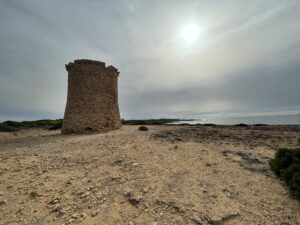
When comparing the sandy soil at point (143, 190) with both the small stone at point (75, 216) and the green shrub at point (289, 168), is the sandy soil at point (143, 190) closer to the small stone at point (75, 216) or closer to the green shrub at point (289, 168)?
the small stone at point (75, 216)

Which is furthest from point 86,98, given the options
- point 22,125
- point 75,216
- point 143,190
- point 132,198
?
point 22,125

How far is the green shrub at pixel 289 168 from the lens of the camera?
5.47 meters

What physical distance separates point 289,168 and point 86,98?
15685 millimetres

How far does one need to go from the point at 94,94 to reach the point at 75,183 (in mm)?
12951

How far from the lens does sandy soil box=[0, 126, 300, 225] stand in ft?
15.2

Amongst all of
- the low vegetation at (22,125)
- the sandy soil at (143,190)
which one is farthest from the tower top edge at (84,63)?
the low vegetation at (22,125)

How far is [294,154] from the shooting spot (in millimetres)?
6305

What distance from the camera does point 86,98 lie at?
59.2 feet

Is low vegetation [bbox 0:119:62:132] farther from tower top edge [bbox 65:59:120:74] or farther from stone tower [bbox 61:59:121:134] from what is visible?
tower top edge [bbox 65:59:120:74]

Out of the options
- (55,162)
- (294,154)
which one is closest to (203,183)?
(294,154)

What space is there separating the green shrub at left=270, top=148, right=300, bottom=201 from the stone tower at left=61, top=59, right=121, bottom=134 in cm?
1470

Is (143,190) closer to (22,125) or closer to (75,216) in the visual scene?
(75,216)

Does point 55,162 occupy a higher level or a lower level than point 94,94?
lower

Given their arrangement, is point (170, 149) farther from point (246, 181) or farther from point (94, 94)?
point (94, 94)
